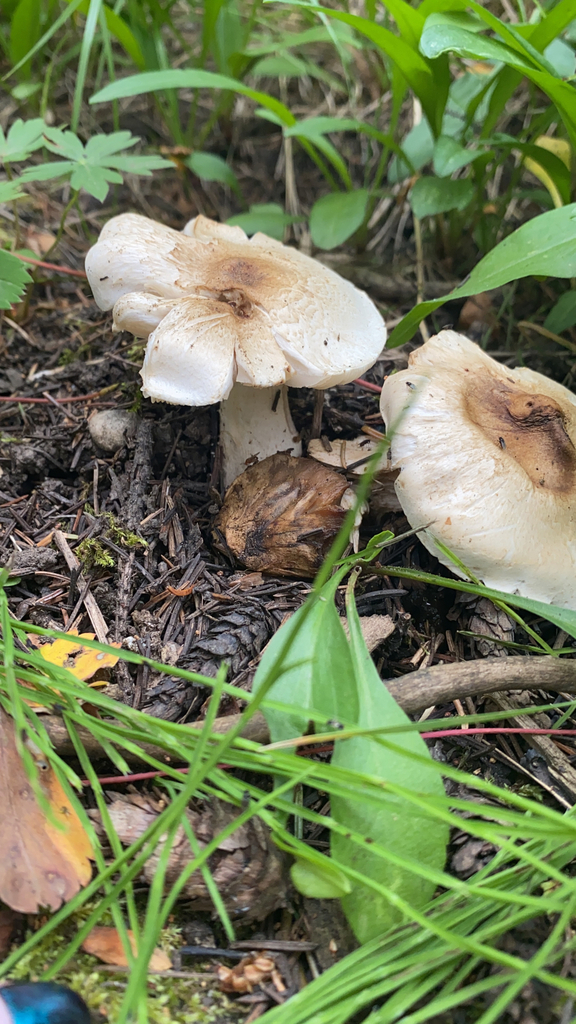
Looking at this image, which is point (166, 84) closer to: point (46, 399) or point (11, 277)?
point (11, 277)

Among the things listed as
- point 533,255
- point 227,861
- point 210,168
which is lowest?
point 227,861

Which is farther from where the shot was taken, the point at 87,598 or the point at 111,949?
the point at 87,598

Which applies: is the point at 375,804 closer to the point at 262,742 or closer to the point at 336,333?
the point at 262,742

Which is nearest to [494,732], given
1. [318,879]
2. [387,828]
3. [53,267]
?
[387,828]

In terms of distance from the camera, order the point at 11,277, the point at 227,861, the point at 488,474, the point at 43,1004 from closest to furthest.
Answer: the point at 43,1004 → the point at 227,861 → the point at 488,474 → the point at 11,277

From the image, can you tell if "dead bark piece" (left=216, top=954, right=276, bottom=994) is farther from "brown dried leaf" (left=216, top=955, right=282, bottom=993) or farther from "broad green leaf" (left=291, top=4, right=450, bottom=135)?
"broad green leaf" (left=291, top=4, right=450, bottom=135)

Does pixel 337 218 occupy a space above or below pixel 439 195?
below

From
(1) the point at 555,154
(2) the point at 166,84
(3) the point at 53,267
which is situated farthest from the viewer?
(3) the point at 53,267

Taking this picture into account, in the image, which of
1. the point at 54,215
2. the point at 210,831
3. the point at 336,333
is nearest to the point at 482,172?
the point at 336,333
